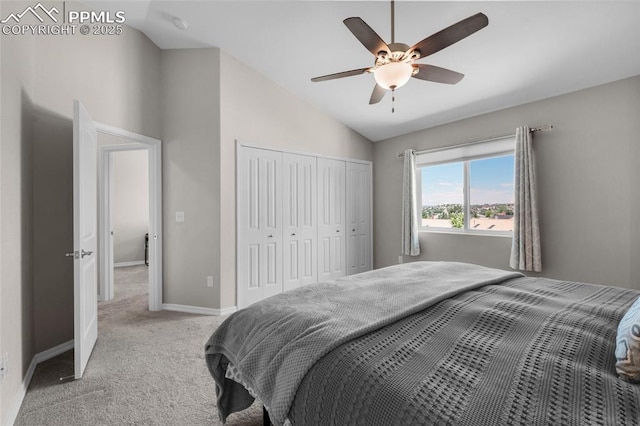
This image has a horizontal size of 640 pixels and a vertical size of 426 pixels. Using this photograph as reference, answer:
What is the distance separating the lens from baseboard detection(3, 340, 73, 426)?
1.73 meters

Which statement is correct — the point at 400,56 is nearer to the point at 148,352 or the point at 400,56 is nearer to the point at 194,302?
the point at 148,352

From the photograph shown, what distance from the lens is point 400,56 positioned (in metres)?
1.95

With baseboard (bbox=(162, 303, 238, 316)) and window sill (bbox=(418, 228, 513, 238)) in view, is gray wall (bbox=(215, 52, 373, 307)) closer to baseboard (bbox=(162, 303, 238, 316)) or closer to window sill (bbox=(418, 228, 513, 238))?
baseboard (bbox=(162, 303, 238, 316))

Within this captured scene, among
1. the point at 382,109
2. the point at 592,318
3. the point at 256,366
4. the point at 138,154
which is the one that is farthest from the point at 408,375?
the point at 138,154

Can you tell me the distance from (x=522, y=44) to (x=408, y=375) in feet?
9.71

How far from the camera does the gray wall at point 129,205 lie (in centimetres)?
635

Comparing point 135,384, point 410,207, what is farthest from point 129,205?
point 410,207

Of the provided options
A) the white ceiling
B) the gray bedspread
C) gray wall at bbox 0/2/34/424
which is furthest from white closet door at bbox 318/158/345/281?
gray wall at bbox 0/2/34/424

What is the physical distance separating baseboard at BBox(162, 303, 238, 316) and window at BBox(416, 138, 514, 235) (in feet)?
9.75

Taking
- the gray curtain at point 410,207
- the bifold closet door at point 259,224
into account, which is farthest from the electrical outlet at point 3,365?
the gray curtain at point 410,207

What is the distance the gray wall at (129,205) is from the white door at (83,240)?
14.0 ft

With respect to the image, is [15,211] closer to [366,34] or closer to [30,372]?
[30,372]

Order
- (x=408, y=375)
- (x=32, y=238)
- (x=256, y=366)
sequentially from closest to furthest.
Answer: (x=408, y=375)
(x=256, y=366)
(x=32, y=238)

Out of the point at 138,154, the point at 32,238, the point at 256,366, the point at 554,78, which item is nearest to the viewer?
the point at 256,366
